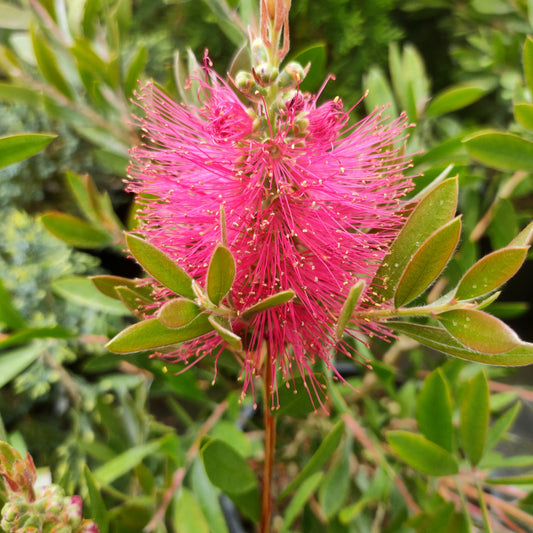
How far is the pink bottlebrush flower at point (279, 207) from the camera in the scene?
31cm

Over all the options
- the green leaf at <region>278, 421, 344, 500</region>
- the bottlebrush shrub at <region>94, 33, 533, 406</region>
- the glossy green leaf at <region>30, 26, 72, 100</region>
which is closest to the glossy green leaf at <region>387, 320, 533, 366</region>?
the bottlebrush shrub at <region>94, 33, 533, 406</region>

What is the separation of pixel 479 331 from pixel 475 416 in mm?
174

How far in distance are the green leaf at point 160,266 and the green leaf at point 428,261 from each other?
0.12 meters

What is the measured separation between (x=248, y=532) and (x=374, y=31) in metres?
0.88

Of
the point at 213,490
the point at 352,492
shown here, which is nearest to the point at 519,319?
the point at 352,492

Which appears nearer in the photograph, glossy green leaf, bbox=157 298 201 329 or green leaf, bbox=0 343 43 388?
glossy green leaf, bbox=157 298 201 329

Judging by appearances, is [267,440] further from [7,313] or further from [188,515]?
[7,313]

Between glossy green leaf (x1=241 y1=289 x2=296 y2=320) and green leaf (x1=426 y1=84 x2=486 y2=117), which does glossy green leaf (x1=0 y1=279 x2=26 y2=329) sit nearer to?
glossy green leaf (x1=241 y1=289 x2=296 y2=320)

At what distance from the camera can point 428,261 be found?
250 mm

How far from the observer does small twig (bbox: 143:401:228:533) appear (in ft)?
1.36

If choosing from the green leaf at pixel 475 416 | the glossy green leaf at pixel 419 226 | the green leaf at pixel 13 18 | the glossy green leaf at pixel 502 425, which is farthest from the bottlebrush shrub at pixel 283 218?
the green leaf at pixel 13 18

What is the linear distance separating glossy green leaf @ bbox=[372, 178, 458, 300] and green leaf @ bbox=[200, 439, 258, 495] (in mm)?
161

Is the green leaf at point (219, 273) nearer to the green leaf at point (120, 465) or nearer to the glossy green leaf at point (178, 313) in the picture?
the glossy green leaf at point (178, 313)

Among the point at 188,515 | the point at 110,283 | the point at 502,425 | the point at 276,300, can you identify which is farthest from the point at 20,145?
the point at 502,425
